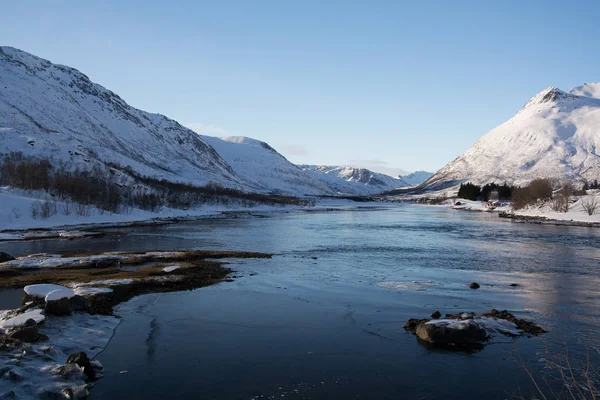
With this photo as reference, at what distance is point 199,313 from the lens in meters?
21.6

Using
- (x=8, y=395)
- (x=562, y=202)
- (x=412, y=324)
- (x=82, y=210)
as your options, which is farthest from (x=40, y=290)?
(x=562, y=202)

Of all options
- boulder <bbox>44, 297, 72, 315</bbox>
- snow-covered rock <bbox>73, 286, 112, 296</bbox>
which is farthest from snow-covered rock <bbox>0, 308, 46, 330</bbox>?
snow-covered rock <bbox>73, 286, 112, 296</bbox>

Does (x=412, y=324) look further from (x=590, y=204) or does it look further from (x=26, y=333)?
(x=590, y=204)

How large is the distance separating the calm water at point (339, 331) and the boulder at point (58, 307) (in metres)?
2.29

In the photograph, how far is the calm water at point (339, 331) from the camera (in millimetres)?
13898

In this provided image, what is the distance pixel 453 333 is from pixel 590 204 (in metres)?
96.6

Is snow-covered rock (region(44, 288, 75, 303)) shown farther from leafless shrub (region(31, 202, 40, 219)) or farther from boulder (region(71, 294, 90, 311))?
leafless shrub (region(31, 202, 40, 219))

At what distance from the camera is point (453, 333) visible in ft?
57.2

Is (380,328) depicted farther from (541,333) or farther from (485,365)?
(541,333)

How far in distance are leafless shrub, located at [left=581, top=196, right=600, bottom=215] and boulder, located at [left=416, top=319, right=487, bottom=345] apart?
9176cm

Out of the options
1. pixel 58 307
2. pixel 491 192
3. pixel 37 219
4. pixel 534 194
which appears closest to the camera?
pixel 58 307

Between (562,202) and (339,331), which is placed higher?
(562,202)

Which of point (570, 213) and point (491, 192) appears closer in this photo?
point (570, 213)

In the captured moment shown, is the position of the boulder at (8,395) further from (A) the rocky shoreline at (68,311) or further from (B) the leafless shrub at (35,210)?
(B) the leafless shrub at (35,210)
